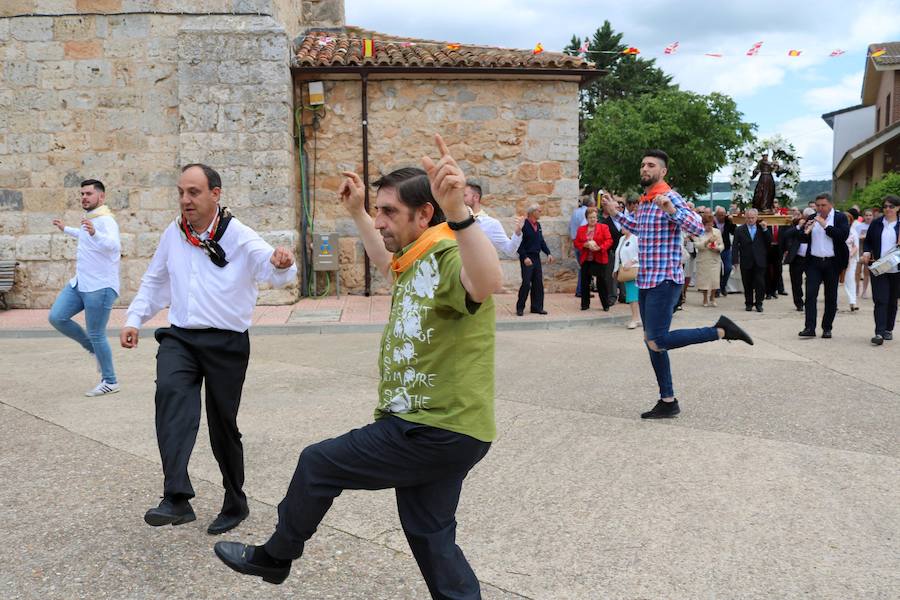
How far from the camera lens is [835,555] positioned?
363cm

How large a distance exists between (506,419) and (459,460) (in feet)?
12.1

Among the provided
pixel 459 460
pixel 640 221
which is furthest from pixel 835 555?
pixel 640 221

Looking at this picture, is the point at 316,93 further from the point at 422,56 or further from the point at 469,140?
the point at 469,140

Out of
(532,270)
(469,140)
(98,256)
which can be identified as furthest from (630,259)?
(98,256)

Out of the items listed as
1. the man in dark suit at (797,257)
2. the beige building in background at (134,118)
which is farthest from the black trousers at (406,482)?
the beige building in background at (134,118)

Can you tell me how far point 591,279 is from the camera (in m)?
13.3

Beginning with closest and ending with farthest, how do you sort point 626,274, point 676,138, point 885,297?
point 885,297 → point 626,274 → point 676,138

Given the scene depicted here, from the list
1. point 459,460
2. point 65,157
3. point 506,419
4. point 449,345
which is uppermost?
point 65,157

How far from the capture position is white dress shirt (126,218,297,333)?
12.9 feet

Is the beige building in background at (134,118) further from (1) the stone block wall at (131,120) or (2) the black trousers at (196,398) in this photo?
(2) the black trousers at (196,398)

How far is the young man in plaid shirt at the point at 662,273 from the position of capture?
6.11m

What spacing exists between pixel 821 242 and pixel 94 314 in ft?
27.4

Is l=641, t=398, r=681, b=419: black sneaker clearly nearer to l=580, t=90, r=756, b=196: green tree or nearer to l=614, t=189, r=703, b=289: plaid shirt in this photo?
l=614, t=189, r=703, b=289: plaid shirt

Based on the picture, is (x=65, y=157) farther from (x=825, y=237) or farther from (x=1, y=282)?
(x=825, y=237)
